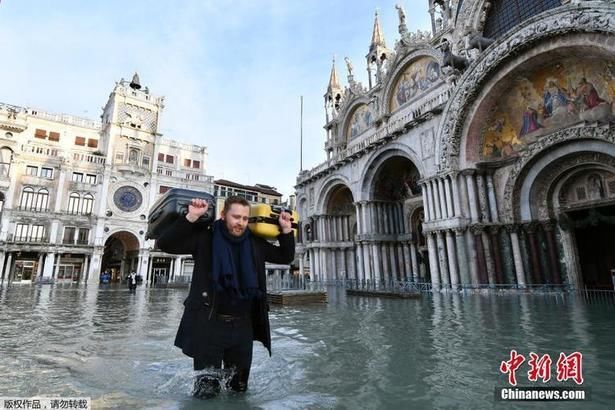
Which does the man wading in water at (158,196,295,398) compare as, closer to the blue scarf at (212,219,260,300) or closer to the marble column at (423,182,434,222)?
the blue scarf at (212,219,260,300)

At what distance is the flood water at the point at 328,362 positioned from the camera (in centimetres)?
293

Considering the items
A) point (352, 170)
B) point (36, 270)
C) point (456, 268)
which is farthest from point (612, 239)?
point (36, 270)

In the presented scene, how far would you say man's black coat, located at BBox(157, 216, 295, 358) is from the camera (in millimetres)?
2730

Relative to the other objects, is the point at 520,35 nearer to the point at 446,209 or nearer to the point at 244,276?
the point at 446,209

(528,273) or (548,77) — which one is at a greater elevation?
(548,77)

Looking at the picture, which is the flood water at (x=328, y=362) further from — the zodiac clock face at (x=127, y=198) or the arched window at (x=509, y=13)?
the zodiac clock face at (x=127, y=198)

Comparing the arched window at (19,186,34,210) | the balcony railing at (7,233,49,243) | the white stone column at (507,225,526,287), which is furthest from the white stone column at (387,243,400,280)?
the arched window at (19,186,34,210)

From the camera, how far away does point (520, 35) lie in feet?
45.0

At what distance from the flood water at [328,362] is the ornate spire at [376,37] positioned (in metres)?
24.7

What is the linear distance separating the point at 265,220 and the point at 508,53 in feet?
51.1

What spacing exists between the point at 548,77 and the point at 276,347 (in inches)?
626

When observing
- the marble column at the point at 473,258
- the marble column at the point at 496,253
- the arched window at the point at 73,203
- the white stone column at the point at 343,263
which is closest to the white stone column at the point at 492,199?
the marble column at the point at 496,253

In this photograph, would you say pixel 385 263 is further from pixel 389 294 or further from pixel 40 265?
pixel 40 265

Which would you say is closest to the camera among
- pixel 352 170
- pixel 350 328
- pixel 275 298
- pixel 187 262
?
pixel 350 328
